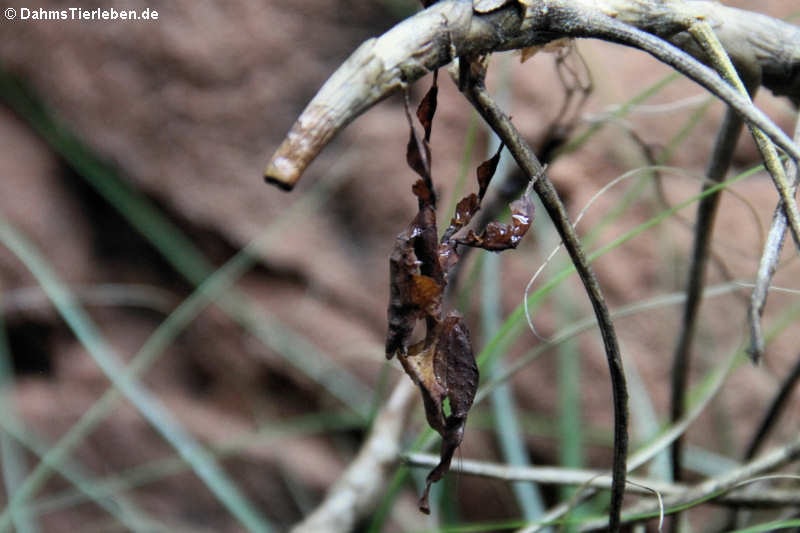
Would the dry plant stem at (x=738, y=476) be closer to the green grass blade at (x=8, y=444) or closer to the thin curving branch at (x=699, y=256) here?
the thin curving branch at (x=699, y=256)

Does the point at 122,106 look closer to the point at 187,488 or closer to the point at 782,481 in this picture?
the point at 187,488

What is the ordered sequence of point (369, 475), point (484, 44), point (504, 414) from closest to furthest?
point (484, 44) → point (369, 475) → point (504, 414)

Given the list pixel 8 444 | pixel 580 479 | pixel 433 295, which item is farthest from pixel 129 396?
pixel 433 295

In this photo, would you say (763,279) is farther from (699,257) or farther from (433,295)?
(699,257)

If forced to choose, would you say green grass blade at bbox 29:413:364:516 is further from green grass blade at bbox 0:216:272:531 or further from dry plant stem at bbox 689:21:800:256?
dry plant stem at bbox 689:21:800:256

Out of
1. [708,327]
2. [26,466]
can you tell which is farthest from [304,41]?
[26,466]

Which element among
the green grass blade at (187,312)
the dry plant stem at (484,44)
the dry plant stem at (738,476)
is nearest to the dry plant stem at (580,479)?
the dry plant stem at (738,476)
